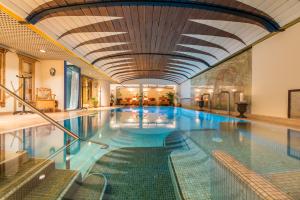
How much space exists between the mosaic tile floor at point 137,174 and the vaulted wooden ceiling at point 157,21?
3.90 m

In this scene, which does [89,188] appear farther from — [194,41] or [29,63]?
[29,63]

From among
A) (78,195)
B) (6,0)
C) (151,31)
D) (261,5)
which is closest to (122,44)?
(151,31)

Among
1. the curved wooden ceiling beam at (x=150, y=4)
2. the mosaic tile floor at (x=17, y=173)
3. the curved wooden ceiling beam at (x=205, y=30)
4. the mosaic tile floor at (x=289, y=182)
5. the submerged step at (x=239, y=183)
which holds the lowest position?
the mosaic tile floor at (x=289, y=182)

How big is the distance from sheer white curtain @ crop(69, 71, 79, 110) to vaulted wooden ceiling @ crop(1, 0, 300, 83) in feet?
12.5

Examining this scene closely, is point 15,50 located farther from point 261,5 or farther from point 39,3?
point 261,5

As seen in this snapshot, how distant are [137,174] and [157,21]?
16.9 ft

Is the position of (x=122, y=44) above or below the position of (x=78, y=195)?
above

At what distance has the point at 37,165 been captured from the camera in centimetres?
A: 199

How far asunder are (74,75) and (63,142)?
33.0 ft

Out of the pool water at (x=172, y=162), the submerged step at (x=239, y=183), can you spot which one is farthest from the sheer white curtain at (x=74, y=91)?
the submerged step at (x=239, y=183)

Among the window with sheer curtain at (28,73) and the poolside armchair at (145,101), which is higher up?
the window with sheer curtain at (28,73)

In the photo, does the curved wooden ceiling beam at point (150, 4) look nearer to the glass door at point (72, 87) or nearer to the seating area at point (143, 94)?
the glass door at point (72, 87)

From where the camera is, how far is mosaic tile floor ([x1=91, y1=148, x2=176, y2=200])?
6.34ft

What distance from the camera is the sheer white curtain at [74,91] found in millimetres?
12319
